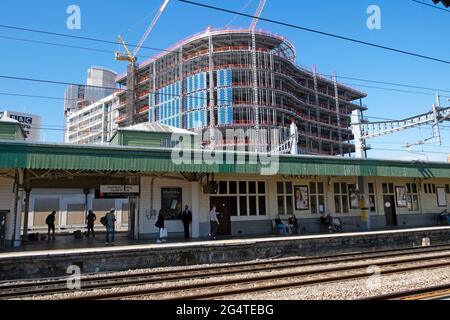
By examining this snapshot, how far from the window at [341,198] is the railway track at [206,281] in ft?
31.2

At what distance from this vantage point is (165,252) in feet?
48.1

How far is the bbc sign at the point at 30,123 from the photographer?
41.6 meters

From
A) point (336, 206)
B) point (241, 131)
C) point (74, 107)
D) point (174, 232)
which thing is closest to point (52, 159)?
point (174, 232)

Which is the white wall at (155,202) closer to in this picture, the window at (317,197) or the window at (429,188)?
the window at (317,197)

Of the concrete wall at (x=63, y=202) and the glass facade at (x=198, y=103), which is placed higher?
the glass facade at (x=198, y=103)

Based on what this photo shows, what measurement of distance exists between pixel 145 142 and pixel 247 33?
48.1 metres

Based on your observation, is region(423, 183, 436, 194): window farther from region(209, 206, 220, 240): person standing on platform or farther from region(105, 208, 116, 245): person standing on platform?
region(105, 208, 116, 245): person standing on platform

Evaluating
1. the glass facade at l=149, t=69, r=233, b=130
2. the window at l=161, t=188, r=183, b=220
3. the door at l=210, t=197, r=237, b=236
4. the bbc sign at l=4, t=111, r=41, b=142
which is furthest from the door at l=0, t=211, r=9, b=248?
the glass facade at l=149, t=69, r=233, b=130

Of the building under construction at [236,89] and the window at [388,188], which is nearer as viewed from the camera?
the window at [388,188]

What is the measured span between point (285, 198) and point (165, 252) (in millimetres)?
9624

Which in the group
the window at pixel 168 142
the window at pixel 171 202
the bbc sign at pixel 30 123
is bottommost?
the window at pixel 171 202

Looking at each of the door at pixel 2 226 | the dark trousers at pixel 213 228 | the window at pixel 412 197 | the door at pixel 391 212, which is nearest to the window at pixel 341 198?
the door at pixel 391 212

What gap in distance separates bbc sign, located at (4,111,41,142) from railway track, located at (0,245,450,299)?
3489 centimetres
